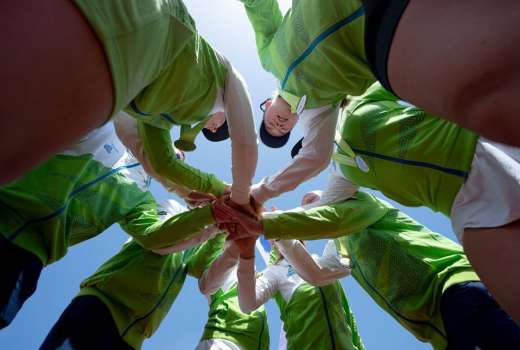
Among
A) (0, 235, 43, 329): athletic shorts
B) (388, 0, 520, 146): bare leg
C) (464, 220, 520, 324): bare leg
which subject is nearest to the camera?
(388, 0, 520, 146): bare leg

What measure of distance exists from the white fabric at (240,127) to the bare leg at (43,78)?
0.98 m

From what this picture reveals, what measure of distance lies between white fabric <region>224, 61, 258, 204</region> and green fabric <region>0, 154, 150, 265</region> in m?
0.90

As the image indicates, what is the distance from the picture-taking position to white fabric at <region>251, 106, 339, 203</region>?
186 centimetres

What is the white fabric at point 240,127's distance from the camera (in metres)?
1.64

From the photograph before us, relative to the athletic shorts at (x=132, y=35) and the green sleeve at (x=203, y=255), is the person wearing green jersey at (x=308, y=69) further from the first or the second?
the green sleeve at (x=203, y=255)

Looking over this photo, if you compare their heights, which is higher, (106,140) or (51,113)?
(51,113)

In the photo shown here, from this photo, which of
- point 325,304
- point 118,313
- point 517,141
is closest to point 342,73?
point 517,141

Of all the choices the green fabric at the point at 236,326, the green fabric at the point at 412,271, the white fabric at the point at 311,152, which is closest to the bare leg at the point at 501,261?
the green fabric at the point at 412,271

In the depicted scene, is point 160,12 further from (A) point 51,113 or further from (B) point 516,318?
(B) point 516,318

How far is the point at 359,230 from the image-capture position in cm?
196

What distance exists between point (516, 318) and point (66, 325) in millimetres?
1960

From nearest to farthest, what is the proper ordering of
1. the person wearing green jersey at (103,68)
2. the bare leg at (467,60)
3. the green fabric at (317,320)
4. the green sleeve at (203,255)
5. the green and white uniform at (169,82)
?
the bare leg at (467,60) < the person wearing green jersey at (103,68) < the green and white uniform at (169,82) < the green fabric at (317,320) < the green sleeve at (203,255)

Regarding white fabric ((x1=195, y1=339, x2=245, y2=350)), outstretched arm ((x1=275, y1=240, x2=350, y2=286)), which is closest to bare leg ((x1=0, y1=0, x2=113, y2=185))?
outstretched arm ((x1=275, y1=240, x2=350, y2=286))

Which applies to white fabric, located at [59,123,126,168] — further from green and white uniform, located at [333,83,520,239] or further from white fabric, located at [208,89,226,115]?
green and white uniform, located at [333,83,520,239]
